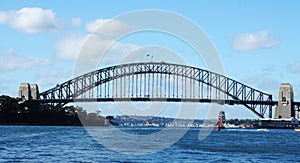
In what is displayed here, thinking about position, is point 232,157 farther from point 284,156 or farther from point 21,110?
point 21,110

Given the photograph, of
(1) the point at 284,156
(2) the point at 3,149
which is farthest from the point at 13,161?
(1) the point at 284,156

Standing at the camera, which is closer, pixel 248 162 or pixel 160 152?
pixel 248 162

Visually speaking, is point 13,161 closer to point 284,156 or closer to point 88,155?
point 88,155

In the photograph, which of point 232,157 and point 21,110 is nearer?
point 232,157

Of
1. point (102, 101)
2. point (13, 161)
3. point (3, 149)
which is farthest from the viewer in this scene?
point (102, 101)

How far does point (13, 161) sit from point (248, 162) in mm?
18003

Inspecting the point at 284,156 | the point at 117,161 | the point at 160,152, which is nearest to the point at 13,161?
the point at 117,161

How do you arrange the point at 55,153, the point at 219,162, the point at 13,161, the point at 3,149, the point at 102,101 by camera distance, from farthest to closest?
the point at 102,101
the point at 3,149
the point at 55,153
the point at 219,162
the point at 13,161

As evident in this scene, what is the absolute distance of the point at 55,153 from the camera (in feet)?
189

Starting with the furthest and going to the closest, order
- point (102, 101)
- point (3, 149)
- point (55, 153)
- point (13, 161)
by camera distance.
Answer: point (102, 101) < point (3, 149) < point (55, 153) < point (13, 161)

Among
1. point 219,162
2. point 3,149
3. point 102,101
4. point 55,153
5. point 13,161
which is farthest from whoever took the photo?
point 102,101

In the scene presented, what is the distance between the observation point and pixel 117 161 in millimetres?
51062

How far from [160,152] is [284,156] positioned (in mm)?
11252

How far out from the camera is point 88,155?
5625cm
